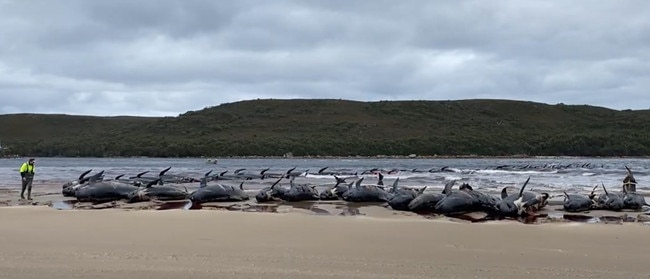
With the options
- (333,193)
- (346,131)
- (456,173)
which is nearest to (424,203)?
(333,193)

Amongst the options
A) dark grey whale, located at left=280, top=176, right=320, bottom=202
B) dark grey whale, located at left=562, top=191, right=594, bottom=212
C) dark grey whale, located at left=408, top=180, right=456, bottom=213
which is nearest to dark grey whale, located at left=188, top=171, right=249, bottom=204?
dark grey whale, located at left=280, top=176, right=320, bottom=202

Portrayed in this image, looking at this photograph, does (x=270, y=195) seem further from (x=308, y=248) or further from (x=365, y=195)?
(x=308, y=248)

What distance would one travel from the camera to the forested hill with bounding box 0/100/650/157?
90688mm

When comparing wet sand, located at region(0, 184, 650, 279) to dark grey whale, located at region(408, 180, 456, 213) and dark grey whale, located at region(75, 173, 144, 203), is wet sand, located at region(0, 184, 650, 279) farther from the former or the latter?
dark grey whale, located at region(75, 173, 144, 203)

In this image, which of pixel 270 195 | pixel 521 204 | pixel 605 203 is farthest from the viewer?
pixel 270 195

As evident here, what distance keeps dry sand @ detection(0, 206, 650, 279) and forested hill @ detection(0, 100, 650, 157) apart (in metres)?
77.0

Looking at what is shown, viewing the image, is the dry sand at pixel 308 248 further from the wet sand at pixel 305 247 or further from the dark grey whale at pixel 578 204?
the dark grey whale at pixel 578 204

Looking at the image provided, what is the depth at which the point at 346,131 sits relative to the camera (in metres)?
103

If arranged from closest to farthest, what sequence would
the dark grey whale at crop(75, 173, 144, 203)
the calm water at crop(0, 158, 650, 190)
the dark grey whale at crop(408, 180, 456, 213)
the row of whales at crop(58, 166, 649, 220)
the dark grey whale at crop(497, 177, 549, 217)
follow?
the dark grey whale at crop(497, 177, 549, 217) < the row of whales at crop(58, 166, 649, 220) < the dark grey whale at crop(408, 180, 456, 213) < the dark grey whale at crop(75, 173, 144, 203) < the calm water at crop(0, 158, 650, 190)

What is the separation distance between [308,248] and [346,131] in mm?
94338

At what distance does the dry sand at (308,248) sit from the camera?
22.8 feet

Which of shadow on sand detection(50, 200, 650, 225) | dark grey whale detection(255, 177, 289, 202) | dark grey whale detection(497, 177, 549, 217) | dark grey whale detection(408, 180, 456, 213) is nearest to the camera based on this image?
shadow on sand detection(50, 200, 650, 225)

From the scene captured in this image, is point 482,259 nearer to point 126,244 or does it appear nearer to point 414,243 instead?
point 414,243

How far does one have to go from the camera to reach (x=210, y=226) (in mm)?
10688
